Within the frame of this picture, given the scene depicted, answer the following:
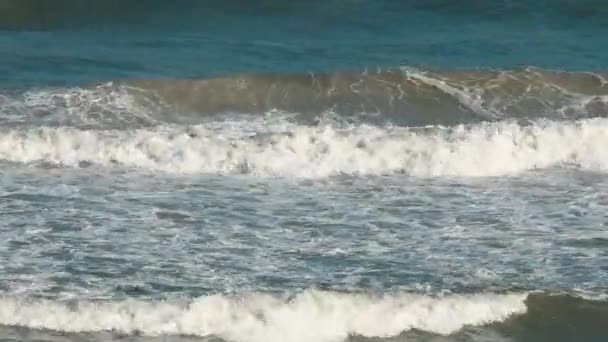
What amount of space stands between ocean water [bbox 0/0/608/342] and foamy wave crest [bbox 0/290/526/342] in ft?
0.05

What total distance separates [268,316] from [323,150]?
4522mm

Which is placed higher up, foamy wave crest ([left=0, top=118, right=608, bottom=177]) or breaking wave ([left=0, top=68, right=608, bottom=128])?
breaking wave ([left=0, top=68, right=608, bottom=128])

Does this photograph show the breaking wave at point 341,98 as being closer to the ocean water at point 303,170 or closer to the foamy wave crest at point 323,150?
the ocean water at point 303,170

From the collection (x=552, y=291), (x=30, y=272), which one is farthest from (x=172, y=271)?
(x=552, y=291)

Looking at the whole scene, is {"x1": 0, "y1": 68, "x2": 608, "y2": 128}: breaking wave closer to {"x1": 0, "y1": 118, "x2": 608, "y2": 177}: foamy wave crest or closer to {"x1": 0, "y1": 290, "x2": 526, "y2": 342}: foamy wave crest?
{"x1": 0, "y1": 118, "x2": 608, "y2": 177}: foamy wave crest

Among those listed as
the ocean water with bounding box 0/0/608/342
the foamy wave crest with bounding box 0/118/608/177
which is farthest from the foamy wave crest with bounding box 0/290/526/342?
the foamy wave crest with bounding box 0/118/608/177

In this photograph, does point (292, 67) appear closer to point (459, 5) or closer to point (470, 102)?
point (470, 102)

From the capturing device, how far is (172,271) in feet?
30.8

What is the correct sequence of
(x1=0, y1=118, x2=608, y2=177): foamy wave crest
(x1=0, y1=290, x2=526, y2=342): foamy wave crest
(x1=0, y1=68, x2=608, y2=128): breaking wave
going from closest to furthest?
(x1=0, y1=290, x2=526, y2=342): foamy wave crest → (x1=0, y1=118, x2=608, y2=177): foamy wave crest → (x1=0, y1=68, x2=608, y2=128): breaking wave

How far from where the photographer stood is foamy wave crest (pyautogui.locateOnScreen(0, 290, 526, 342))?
27.6 ft

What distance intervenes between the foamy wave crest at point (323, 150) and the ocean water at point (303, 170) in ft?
0.09

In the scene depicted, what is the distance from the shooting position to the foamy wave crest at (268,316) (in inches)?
331

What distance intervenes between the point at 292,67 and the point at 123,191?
17.7 ft

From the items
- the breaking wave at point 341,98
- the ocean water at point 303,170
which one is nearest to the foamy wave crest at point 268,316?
the ocean water at point 303,170
